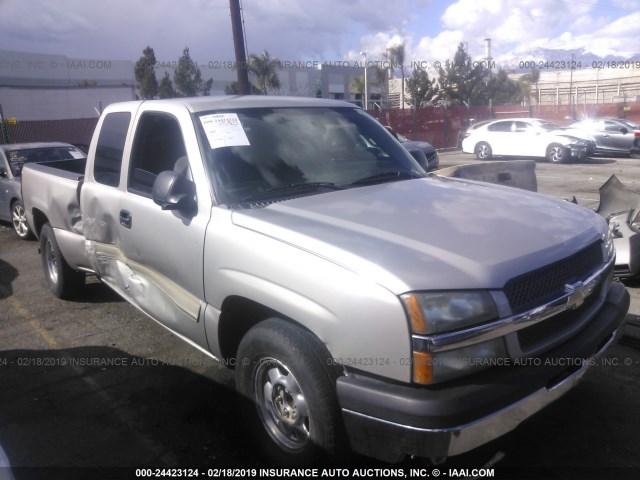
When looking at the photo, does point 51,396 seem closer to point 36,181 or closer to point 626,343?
point 36,181

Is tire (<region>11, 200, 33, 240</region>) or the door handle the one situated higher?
the door handle

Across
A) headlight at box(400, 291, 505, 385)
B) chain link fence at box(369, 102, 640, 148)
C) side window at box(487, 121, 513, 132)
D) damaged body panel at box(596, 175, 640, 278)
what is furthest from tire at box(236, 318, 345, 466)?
chain link fence at box(369, 102, 640, 148)

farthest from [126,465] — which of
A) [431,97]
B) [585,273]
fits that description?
[431,97]

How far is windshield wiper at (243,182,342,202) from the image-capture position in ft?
11.0

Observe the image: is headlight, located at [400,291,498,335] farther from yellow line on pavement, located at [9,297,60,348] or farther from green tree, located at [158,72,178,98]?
green tree, located at [158,72,178,98]

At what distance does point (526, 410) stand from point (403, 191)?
1.52 metres

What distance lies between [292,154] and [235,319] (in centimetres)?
112

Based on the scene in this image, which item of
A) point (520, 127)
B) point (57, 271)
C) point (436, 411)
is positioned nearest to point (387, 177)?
point (436, 411)

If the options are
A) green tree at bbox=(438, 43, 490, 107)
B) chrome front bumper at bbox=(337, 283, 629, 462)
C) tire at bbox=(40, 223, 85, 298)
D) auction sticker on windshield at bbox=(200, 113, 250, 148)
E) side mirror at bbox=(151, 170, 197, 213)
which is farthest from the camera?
green tree at bbox=(438, 43, 490, 107)

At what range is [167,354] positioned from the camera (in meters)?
4.64

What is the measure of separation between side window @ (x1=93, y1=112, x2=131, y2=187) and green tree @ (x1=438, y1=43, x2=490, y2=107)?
4326cm

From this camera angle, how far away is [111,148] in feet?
14.7

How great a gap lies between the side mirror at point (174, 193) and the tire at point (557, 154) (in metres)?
19.0

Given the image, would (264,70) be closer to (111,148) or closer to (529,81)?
(529,81)
